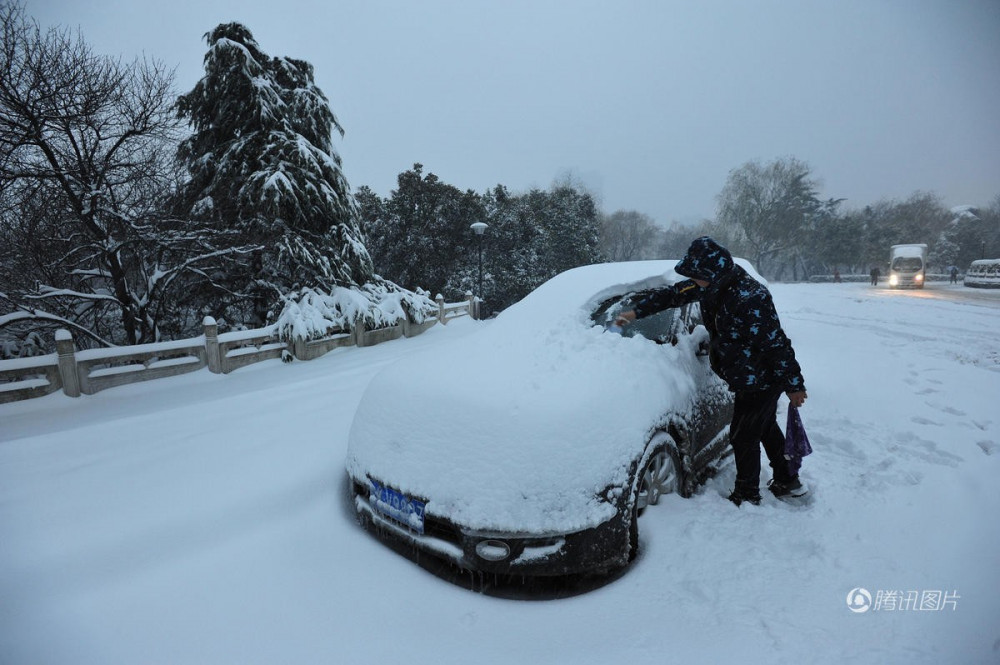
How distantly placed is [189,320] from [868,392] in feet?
47.5

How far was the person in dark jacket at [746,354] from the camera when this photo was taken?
263 cm

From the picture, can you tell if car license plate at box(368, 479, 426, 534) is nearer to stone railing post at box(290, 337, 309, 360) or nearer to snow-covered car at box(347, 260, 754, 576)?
snow-covered car at box(347, 260, 754, 576)

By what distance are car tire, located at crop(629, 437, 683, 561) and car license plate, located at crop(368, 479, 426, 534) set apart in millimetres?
1053

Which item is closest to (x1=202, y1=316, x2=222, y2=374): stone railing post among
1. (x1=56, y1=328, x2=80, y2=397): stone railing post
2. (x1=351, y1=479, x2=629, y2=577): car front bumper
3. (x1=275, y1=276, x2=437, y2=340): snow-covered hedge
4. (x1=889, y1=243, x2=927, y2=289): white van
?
(x1=275, y1=276, x2=437, y2=340): snow-covered hedge

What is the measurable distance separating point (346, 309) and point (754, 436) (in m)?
7.93

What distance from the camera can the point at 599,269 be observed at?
3527 millimetres

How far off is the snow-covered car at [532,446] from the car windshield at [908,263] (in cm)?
3186

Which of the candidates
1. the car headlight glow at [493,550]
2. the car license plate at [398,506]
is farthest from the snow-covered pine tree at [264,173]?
the car headlight glow at [493,550]

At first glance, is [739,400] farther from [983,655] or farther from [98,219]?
[98,219]

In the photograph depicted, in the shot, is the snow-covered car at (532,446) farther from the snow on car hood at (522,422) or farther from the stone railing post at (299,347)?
the stone railing post at (299,347)

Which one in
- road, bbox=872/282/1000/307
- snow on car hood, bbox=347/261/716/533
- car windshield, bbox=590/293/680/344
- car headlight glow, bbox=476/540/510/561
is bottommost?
road, bbox=872/282/1000/307

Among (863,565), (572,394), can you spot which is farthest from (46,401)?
(863,565)

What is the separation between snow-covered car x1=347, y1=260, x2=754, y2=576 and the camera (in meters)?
1.89

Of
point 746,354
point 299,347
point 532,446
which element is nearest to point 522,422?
point 532,446
